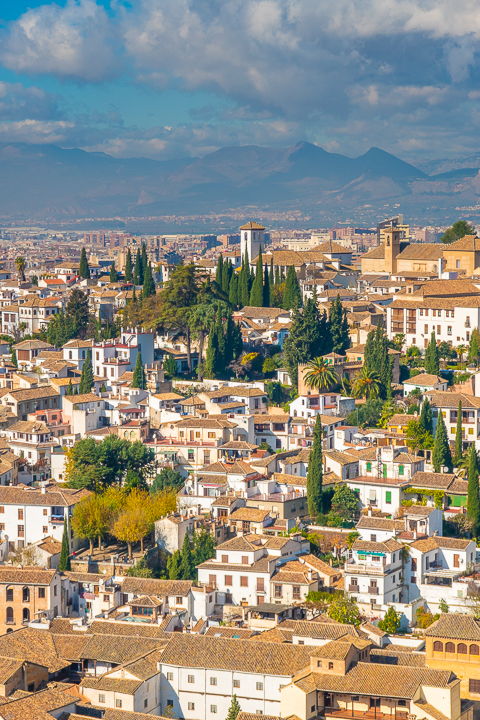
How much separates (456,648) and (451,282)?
34.4 metres

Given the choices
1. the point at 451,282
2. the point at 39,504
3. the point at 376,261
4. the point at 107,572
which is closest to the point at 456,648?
the point at 107,572

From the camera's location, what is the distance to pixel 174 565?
41812 millimetres

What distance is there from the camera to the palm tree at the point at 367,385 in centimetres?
5377

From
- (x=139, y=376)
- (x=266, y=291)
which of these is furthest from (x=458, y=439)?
(x=266, y=291)

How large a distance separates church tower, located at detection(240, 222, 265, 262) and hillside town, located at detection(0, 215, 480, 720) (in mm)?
12083

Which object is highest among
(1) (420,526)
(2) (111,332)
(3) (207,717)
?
(2) (111,332)

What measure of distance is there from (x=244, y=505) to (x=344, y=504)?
379cm

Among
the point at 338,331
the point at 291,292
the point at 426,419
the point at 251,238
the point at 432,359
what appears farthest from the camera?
the point at 251,238

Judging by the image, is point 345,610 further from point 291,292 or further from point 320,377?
point 291,292

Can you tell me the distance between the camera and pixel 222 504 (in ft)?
147

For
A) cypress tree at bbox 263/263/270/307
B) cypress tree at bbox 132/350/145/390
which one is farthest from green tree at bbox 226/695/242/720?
cypress tree at bbox 263/263/270/307

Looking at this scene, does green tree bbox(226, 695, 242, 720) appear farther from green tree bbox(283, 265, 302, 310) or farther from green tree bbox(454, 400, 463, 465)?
green tree bbox(283, 265, 302, 310)

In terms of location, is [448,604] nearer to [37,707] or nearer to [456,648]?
[456,648]

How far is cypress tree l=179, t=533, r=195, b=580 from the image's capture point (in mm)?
41781
